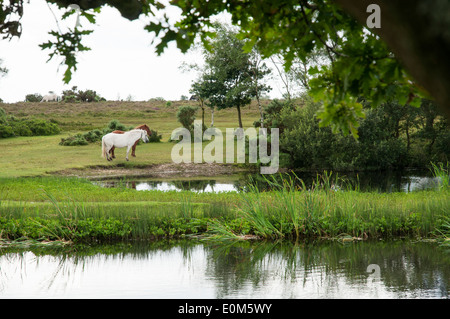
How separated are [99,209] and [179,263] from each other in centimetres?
259

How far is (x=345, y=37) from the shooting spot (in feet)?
12.6

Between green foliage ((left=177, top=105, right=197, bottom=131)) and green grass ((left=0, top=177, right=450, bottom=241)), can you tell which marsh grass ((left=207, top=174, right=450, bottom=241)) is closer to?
green grass ((left=0, top=177, right=450, bottom=241))

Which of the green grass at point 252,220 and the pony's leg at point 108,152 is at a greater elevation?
the pony's leg at point 108,152

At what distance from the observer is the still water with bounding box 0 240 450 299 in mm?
6531

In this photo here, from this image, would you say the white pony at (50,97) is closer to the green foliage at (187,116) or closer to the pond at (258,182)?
the green foliage at (187,116)

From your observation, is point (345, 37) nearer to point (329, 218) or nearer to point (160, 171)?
point (329, 218)

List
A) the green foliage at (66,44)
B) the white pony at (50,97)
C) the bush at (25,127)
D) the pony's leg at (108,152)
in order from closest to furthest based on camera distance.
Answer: the green foliage at (66,44)
the pony's leg at (108,152)
the bush at (25,127)
the white pony at (50,97)

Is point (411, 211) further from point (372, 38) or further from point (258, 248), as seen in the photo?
point (372, 38)

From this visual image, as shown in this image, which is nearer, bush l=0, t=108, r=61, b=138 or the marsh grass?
the marsh grass

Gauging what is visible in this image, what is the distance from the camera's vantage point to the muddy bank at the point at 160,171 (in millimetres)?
23612

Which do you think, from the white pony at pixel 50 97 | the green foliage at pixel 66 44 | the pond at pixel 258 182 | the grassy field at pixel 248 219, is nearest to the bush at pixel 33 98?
the white pony at pixel 50 97

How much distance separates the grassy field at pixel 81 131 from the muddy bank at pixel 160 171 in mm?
581

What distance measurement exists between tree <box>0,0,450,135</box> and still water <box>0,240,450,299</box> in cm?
332

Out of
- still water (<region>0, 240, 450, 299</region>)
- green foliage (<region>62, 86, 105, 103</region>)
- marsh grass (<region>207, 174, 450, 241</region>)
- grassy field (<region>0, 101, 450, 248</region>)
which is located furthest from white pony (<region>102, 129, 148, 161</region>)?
green foliage (<region>62, 86, 105, 103</region>)
